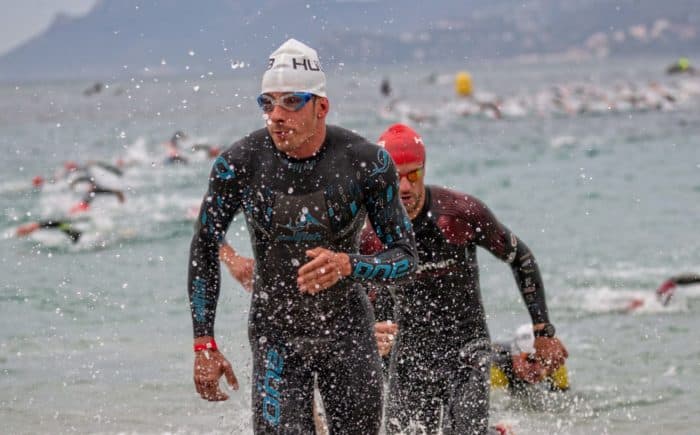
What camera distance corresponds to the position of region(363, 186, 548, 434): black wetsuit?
6.03 m

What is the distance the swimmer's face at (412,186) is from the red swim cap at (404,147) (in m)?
0.04

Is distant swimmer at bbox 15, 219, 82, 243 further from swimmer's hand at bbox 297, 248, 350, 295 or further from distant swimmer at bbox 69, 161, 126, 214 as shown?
swimmer's hand at bbox 297, 248, 350, 295

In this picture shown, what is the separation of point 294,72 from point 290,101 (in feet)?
0.41

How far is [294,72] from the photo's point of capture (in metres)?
4.72

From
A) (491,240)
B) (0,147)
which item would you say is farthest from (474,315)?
(0,147)

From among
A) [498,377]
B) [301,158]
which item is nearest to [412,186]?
[301,158]

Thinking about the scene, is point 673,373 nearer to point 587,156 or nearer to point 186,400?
point 186,400

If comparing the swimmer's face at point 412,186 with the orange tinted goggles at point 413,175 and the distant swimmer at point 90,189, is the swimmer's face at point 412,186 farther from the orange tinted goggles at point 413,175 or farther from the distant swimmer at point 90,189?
the distant swimmer at point 90,189

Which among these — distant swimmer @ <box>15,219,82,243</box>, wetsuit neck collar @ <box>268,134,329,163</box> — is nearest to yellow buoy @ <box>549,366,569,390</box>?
wetsuit neck collar @ <box>268,134,329,163</box>

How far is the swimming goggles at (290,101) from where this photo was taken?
15.4 feet

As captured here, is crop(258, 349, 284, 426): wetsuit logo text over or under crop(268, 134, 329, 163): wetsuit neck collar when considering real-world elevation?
under

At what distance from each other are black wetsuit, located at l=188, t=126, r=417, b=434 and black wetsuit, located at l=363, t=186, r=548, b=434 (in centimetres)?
125

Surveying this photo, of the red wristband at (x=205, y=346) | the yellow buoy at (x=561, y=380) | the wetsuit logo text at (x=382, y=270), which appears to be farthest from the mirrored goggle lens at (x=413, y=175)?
the yellow buoy at (x=561, y=380)

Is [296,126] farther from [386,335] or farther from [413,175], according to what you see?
[386,335]
